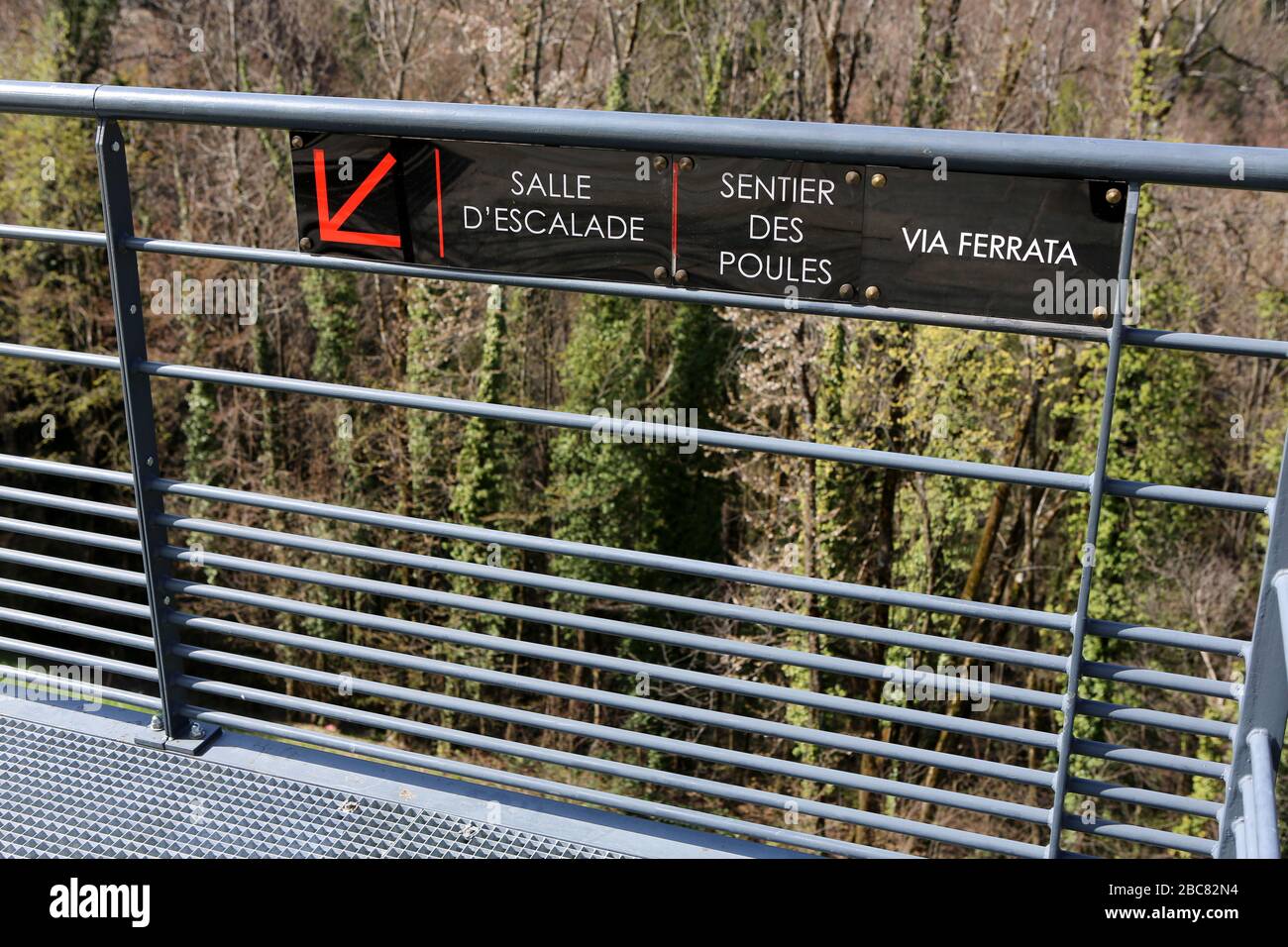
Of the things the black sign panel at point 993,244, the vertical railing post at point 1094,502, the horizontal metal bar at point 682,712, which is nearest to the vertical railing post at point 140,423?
the horizontal metal bar at point 682,712

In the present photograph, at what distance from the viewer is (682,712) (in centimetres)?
265

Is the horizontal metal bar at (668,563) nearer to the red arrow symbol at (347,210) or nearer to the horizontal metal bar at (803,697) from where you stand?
the horizontal metal bar at (803,697)

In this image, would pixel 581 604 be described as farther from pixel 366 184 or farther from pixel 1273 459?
pixel 366 184

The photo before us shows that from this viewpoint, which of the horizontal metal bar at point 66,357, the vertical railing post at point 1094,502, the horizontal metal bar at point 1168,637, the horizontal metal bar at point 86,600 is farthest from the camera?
the horizontal metal bar at point 86,600

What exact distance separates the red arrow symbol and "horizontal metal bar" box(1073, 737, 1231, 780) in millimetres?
1670

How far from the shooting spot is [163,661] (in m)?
3.05

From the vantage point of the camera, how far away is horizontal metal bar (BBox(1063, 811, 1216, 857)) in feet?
7.91

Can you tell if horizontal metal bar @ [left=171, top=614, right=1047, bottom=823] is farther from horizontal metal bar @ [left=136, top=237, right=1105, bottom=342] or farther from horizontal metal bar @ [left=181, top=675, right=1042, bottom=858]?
horizontal metal bar @ [left=136, top=237, right=1105, bottom=342]

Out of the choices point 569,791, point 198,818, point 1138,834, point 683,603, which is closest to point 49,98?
point 198,818

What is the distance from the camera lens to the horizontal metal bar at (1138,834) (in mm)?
2410

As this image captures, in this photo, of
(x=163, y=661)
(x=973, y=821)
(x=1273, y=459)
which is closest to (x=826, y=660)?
(x=163, y=661)

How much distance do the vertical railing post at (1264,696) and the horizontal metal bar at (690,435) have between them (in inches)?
13.0

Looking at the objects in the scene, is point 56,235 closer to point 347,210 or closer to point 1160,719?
point 347,210
